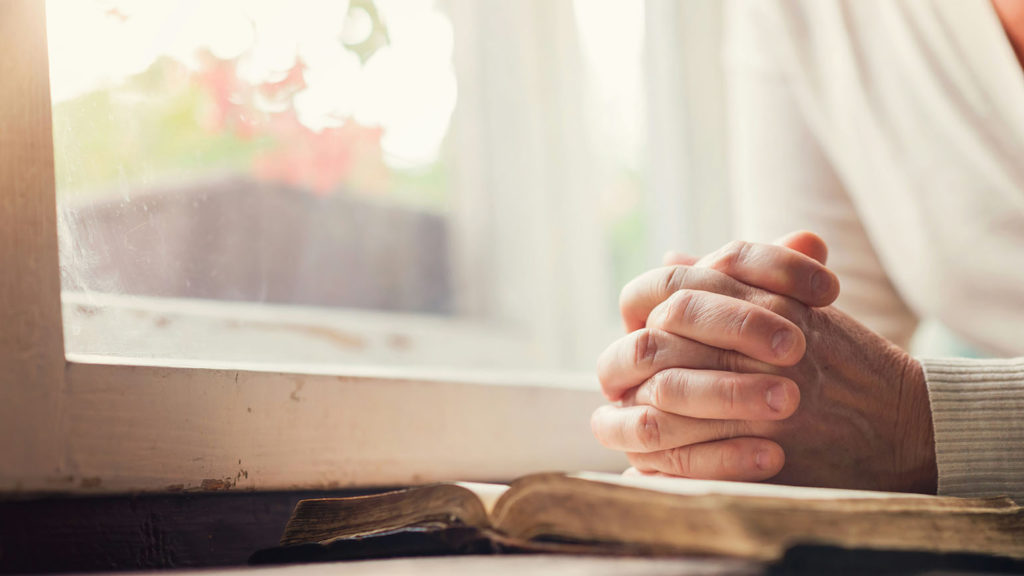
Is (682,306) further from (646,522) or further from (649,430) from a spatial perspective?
(646,522)

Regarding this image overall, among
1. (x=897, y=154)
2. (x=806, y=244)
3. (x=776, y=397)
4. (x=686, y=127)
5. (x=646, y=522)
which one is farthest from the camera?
(x=686, y=127)

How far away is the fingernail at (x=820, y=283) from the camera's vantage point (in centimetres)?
54

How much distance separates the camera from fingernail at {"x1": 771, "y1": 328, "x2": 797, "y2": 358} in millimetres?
497

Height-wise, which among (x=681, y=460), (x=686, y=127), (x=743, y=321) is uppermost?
(x=686, y=127)

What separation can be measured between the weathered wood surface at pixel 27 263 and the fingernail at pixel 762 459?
0.43 meters

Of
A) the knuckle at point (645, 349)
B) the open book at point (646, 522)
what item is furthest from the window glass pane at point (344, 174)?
the knuckle at point (645, 349)

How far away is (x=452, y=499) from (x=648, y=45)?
1310mm

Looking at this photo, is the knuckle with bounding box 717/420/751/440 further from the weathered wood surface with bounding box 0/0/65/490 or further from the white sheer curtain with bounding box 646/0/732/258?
the white sheer curtain with bounding box 646/0/732/258

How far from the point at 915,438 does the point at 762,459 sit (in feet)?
0.43

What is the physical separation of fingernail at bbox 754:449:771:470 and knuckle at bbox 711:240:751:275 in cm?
14

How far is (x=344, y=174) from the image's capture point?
1147 millimetres

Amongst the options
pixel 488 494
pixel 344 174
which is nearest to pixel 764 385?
pixel 488 494

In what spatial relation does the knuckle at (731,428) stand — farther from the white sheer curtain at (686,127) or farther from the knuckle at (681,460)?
Result: the white sheer curtain at (686,127)

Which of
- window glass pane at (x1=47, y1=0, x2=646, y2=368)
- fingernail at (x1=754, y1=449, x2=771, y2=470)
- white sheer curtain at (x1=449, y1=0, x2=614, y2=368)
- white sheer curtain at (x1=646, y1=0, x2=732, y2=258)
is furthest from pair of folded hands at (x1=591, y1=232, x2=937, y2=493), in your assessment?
white sheer curtain at (x1=646, y1=0, x2=732, y2=258)
